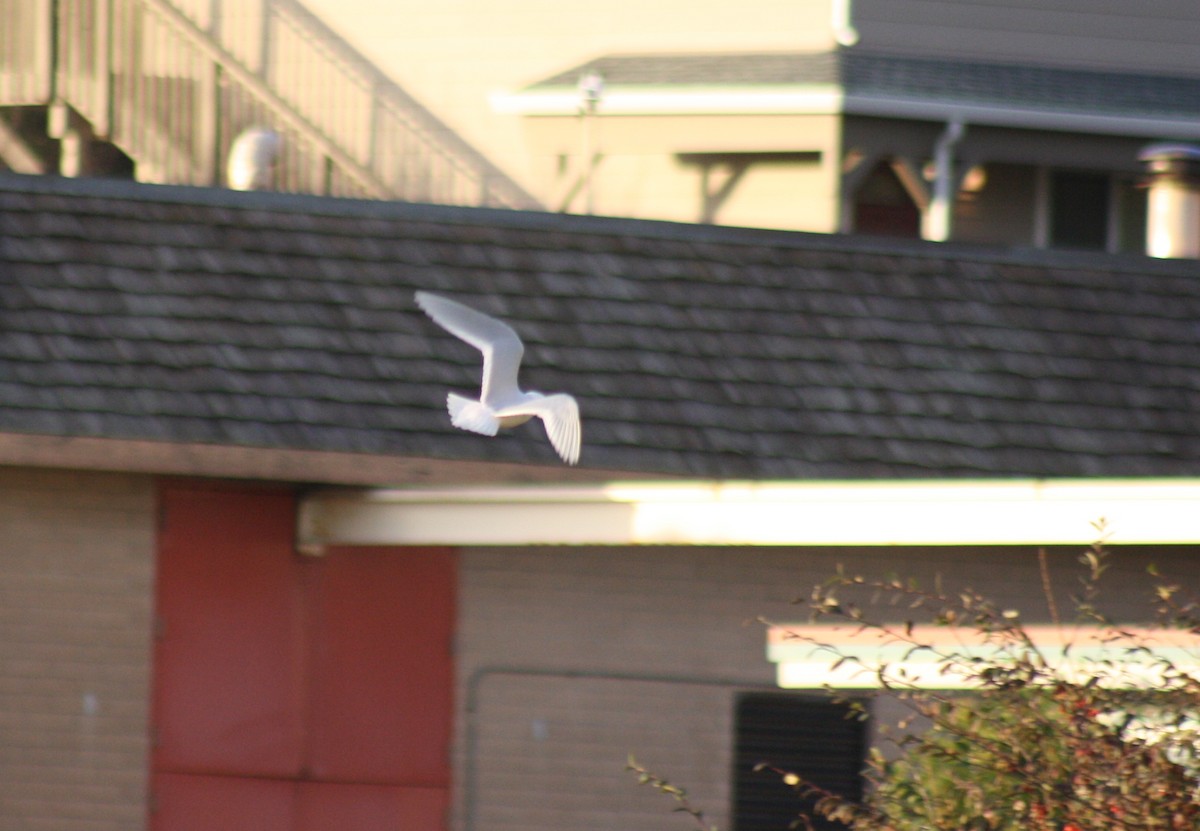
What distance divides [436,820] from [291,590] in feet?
4.14

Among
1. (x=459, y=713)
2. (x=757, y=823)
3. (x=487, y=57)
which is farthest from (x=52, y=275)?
(x=487, y=57)

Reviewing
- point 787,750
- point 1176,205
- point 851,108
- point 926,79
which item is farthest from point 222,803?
point 926,79

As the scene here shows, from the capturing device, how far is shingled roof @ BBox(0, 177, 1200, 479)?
7.57 meters

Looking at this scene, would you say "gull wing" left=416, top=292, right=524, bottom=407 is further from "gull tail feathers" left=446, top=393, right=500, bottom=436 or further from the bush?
the bush

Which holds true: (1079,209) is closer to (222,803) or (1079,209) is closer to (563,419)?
(563,419)

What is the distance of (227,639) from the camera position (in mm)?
8367

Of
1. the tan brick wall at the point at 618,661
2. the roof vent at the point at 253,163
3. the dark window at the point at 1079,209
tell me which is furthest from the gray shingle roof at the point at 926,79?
the tan brick wall at the point at 618,661

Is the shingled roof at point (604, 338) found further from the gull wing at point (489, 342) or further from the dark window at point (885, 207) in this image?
the dark window at point (885, 207)

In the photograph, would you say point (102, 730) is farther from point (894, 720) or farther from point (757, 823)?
point (894, 720)

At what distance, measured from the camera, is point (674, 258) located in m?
8.32

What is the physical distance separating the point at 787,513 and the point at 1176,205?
12.4 feet

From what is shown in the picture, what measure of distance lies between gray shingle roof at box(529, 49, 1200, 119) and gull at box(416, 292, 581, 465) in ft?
19.7

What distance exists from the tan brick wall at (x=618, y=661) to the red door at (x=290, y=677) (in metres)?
0.22

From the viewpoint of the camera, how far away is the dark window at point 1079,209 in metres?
13.7
